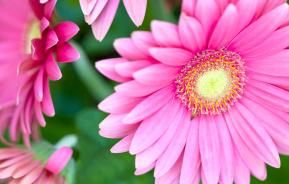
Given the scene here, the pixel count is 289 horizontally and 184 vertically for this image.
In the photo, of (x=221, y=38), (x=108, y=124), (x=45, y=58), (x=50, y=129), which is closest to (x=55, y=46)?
(x=45, y=58)

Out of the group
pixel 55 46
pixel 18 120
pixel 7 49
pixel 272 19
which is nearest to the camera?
pixel 272 19

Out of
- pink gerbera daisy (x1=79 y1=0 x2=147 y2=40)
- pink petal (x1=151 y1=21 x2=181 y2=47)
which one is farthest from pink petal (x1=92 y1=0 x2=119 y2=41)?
pink petal (x1=151 y1=21 x2=181 y2=47)

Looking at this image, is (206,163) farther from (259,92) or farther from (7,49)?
(7,49)

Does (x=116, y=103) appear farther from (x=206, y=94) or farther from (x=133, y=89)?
(x=206, y=94)

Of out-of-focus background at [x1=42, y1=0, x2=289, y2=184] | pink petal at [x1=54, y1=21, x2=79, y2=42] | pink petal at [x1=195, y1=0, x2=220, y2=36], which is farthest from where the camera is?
out-of-focus background at [x1=42, y1=0, x2=289, y2=184]

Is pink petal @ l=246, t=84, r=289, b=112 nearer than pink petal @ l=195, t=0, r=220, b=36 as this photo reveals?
No

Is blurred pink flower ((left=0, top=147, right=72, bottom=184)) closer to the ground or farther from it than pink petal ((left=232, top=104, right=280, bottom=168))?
closer to the ground

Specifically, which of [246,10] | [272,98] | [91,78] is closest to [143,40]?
[246,10]

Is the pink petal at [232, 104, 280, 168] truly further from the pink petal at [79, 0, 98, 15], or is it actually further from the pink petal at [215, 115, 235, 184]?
the pink petal at [79, 0, 98, 15]

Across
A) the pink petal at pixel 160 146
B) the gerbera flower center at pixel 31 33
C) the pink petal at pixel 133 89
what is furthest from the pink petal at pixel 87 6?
the gerbera flower center at pixel 31 33

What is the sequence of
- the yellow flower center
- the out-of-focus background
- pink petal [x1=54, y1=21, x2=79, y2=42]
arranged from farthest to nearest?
1. the out-of-focus background
2. the yellow flower center
3. pink petal [x1=54, y1=21, x2=79, y2=42]
